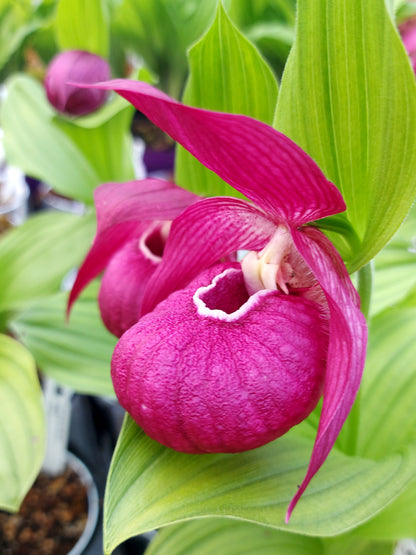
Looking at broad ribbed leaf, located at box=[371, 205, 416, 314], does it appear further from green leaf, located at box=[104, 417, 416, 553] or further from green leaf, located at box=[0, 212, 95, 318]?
green leaf, located at box=[0, 212, 95, 318]

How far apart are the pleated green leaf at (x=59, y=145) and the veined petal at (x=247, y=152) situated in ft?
2.45

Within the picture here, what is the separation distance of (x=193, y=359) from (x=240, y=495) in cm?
16

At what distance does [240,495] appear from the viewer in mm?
539

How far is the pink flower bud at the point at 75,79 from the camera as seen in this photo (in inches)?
44.8

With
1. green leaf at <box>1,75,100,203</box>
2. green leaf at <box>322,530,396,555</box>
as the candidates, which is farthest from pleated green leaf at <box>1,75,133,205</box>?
green leaf at <box>322,530,396,555</box>

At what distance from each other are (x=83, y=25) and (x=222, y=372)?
3.57 feet

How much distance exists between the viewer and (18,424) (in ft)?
2.63

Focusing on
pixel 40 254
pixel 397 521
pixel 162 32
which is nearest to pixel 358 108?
pixel 397 521

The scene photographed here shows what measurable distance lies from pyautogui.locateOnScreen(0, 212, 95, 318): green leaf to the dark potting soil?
347mm

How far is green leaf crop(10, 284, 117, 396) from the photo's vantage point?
0.87m

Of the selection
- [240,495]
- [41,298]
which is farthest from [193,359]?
[41,298]

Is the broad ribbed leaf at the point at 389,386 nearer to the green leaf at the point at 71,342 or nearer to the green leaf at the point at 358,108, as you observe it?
the green leaf at the point at 358,108

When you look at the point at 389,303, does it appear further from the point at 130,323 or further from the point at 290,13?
the point at 290,13

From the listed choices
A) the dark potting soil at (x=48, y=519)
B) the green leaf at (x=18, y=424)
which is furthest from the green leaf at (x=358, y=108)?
the dark potting soil at (x=48, y=519)
